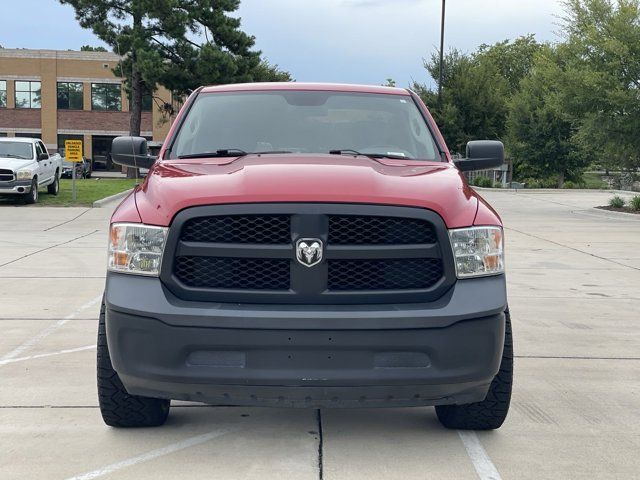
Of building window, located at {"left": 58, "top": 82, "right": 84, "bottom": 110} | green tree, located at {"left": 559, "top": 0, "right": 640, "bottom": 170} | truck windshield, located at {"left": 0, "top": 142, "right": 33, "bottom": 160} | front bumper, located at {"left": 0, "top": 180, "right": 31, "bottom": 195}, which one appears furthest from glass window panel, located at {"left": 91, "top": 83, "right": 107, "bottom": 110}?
green tree, located at {"left": 559, "top": 0, "right": 640, "bottom": 170}

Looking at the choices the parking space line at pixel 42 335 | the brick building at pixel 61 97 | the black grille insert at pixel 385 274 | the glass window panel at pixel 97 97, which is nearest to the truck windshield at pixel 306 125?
the black grille insert at pixel 385 274

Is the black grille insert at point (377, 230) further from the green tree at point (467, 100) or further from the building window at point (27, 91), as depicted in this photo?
the building window at point (27, 91)

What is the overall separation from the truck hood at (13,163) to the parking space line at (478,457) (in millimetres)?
19408

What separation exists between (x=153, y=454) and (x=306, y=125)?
88.4 inches

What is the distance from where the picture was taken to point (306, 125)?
5.12 m

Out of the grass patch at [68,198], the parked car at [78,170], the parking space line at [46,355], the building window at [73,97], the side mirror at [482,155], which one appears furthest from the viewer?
the building window at [73,97]

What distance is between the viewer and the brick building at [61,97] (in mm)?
57938

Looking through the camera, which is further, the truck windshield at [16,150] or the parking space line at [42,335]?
the truck windshield at [16,150]

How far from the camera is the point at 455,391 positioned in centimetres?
369

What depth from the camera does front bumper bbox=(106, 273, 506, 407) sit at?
3.50 meters

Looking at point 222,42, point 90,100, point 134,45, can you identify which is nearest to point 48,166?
point 134,45

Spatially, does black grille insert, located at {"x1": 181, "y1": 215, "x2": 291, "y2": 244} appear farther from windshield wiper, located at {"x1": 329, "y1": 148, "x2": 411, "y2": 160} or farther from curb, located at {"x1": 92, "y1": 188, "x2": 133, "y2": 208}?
curb, located at {"x1": 92, "y1": 188, "x2": 133, "y2": 208}

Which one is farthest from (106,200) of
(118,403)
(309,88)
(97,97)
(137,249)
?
(97,97)

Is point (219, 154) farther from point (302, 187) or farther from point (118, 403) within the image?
point (118, 403)
